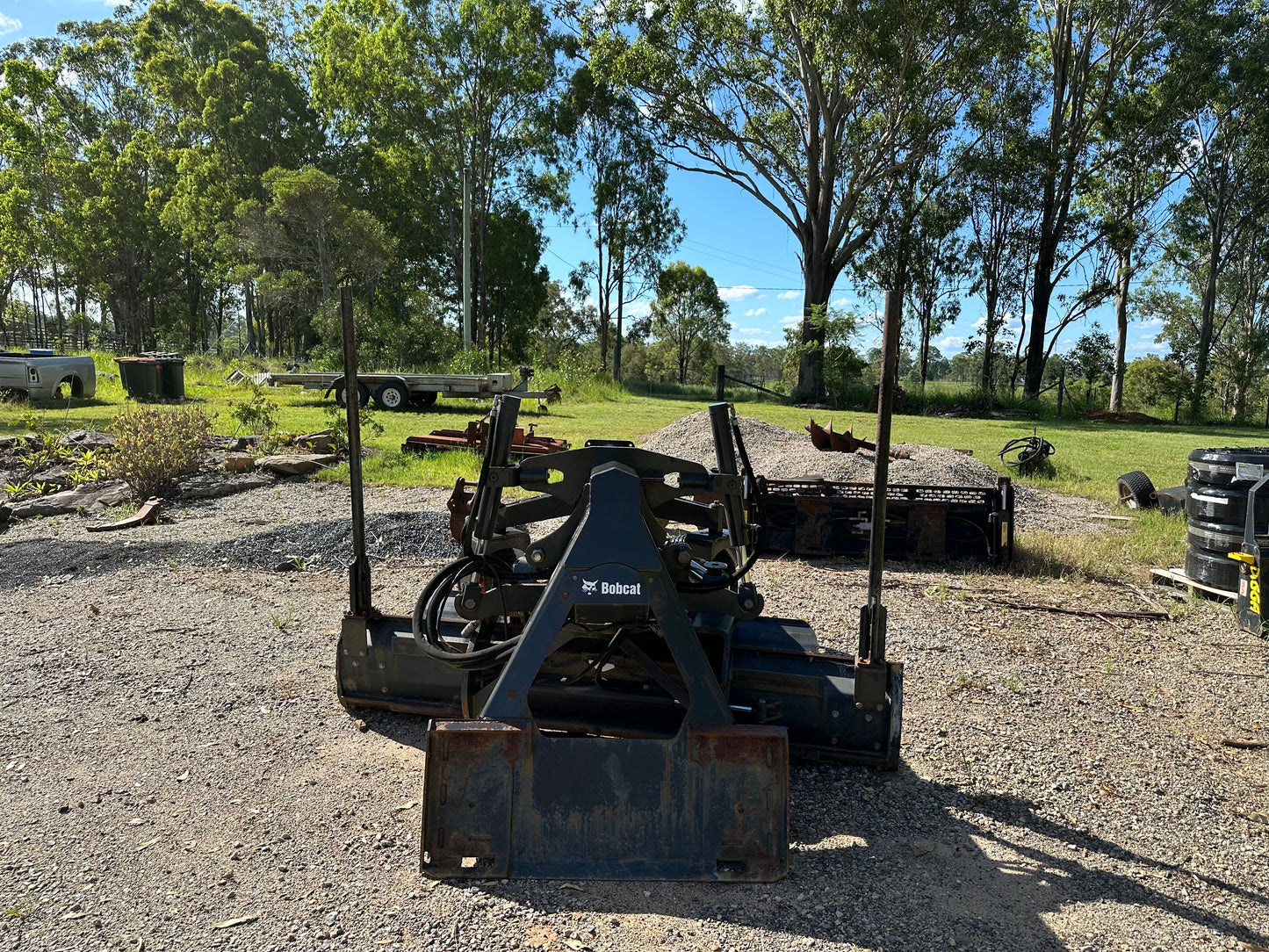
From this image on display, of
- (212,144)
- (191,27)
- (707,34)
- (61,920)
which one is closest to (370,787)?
(61,920)

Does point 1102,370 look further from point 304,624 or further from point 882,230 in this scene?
point 304,624

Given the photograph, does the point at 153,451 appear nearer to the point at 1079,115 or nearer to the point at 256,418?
the point at 256,418

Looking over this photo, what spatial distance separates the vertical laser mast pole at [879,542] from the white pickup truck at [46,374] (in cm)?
1839

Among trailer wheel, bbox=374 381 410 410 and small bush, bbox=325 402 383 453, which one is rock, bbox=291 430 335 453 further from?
trailer wheel, bbox=374 381 410 410

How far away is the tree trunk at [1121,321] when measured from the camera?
95.9ft

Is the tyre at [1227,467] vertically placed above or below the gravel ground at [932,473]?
above

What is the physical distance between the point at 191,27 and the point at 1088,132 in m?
41.0

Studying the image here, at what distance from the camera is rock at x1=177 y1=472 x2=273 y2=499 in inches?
350

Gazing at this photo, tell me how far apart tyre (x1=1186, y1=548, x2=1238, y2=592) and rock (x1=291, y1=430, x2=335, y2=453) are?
9.48m

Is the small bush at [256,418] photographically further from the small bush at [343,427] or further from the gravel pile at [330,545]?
the gravel pile at [330,545]

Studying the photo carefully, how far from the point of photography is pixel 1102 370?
118 ft

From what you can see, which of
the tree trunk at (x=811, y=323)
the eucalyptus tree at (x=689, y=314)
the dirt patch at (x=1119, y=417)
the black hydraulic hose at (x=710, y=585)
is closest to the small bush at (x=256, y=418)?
the black hydraulic hose at (x=710, y=585)

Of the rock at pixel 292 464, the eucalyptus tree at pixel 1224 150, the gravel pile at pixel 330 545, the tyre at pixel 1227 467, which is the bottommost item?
the gravel pile at pixel 330 545

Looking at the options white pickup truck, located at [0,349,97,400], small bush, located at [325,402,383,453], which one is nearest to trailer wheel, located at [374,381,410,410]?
small bush, located at [325,402,383,453]
